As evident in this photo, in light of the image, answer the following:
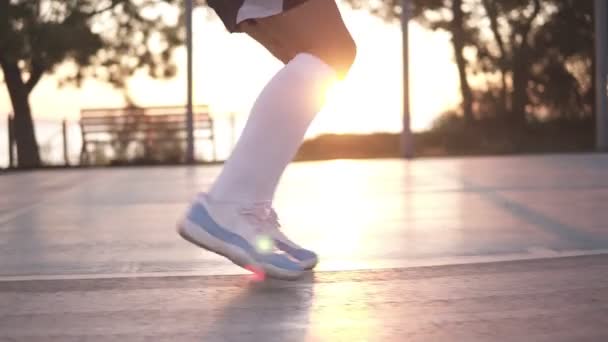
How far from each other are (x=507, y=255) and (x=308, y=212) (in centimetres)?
198

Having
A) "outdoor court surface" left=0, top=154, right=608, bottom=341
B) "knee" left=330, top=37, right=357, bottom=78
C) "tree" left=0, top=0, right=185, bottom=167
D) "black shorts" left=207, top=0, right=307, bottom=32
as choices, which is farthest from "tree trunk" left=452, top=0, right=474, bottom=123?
"black shorts" left=207, top=0, right=307, bottom=32

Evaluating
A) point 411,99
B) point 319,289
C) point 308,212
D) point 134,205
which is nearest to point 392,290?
point 319,289

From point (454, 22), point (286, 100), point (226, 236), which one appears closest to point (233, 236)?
point (226, 236)

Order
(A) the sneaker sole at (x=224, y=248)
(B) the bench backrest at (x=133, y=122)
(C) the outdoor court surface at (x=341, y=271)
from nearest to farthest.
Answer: (C) the outdoor court surface at (x=341, y=271) < (A) the sneaker sole at (x=224, y=248) < (B) the bench backrest at (x=133, y=122)

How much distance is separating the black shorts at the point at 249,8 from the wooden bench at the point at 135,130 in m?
14.1

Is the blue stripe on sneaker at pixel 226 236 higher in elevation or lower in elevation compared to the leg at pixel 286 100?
lower

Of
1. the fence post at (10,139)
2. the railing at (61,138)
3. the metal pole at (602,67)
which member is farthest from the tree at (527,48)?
the fence post at (10,139)

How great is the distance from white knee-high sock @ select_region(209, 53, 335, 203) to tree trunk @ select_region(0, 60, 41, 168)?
12.4 metres

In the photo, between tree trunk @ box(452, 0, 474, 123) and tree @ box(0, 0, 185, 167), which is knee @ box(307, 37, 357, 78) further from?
tree trunk @ box(452, 0, 474, 123)

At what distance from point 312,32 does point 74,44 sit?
14.2m

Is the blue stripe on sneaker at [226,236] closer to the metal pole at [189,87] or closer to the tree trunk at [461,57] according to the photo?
the metal pole at [189,87]

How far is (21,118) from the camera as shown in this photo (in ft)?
58.6

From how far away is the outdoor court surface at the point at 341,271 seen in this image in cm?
276

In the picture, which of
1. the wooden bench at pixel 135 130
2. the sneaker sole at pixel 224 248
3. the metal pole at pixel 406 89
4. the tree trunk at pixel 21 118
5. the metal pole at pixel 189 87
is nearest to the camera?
the sneaker sole at pixel 224 248
